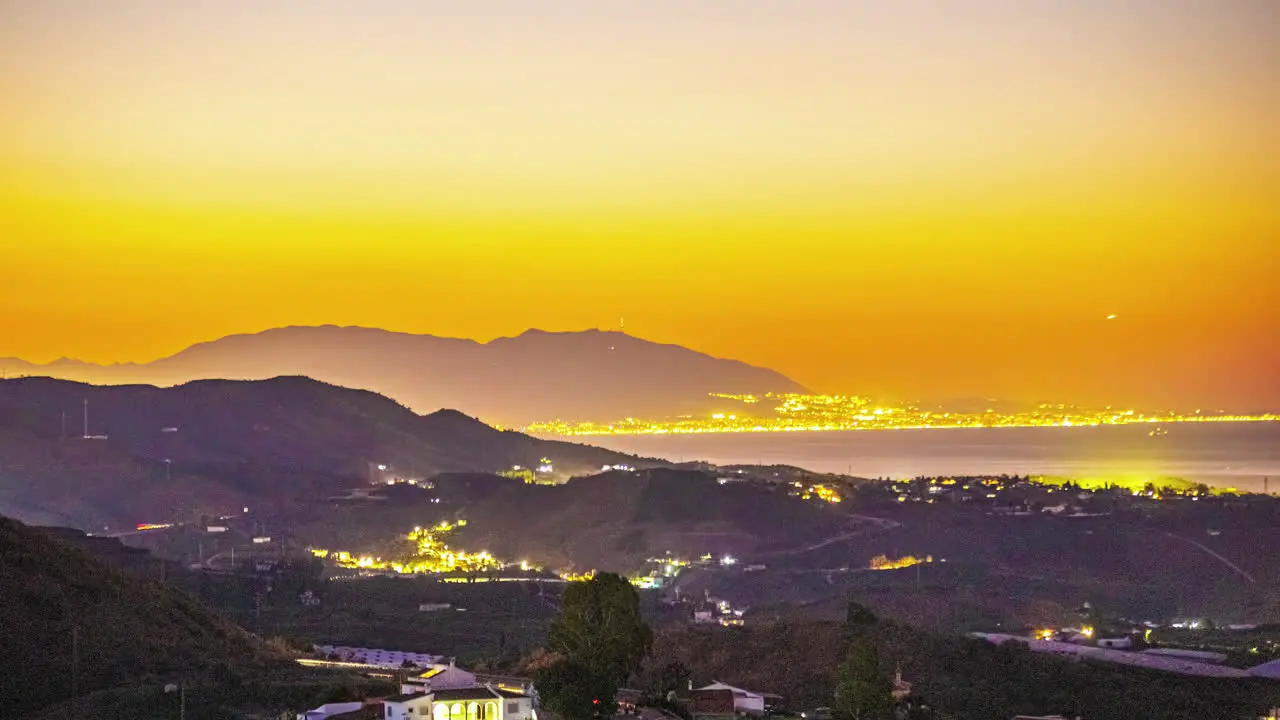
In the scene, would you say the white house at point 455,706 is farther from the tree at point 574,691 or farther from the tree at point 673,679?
the tree at point 673,679

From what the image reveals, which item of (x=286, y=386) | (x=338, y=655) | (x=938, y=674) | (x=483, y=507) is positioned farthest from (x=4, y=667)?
(x=286, y=386)

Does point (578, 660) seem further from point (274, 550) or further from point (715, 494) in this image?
point (715, 494)

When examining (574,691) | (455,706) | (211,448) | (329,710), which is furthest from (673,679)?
(211,448)

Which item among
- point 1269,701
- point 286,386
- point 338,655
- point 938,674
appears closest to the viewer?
point 1269,701

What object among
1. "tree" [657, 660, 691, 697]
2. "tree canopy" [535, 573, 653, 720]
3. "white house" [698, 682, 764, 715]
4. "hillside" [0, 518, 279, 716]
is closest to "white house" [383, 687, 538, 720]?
"tree canopy" [535, 573, 653, 720]

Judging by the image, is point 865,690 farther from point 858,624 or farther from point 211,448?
point 211,448

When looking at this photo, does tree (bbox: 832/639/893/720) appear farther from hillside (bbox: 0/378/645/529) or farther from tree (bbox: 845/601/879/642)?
hillside (bbox: 0/378/645/529)

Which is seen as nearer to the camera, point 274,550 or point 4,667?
point 4,667

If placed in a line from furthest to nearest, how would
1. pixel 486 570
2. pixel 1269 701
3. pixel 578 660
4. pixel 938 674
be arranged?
pixel 486 570
pixel 938 674
pixel 1269 701
pixel 578 660
